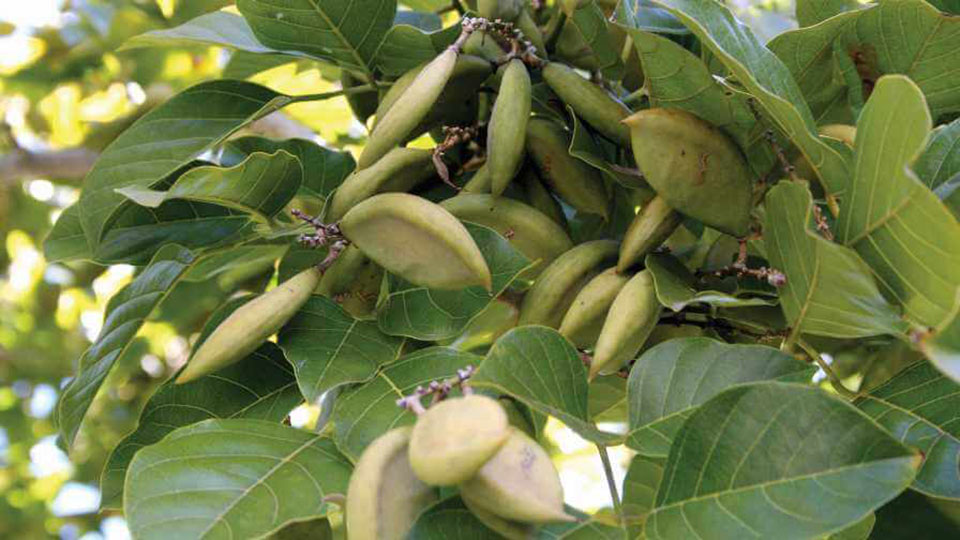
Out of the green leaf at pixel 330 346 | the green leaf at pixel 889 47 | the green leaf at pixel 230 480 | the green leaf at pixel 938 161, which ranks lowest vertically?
the green leaf at pixel 230 480

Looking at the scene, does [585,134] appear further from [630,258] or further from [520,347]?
[520,347]

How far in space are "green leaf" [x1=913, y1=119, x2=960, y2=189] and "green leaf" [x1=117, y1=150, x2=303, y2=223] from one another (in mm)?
501

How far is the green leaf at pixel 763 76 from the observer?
752 mm

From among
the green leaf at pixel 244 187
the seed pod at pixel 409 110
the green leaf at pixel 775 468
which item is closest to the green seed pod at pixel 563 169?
the seed pod at pixel 409 110

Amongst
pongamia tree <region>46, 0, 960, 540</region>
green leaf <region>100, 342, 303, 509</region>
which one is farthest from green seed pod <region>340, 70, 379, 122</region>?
green leaf <region>100, 342, 303, 509</region>

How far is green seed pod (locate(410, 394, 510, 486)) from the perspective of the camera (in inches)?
22.9

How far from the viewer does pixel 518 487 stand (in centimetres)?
60

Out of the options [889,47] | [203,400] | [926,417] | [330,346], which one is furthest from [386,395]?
[889,47]

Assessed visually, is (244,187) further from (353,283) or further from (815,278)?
(815,278)

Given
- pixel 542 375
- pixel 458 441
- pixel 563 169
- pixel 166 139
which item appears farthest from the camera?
pixel 166 139

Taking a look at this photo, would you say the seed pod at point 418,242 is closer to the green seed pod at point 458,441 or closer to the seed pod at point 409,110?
the seed pod at point 409,110

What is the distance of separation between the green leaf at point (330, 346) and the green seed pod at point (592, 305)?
5.5 inches

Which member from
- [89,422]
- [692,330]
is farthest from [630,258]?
[89,422]

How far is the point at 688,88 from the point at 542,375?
27 cm
